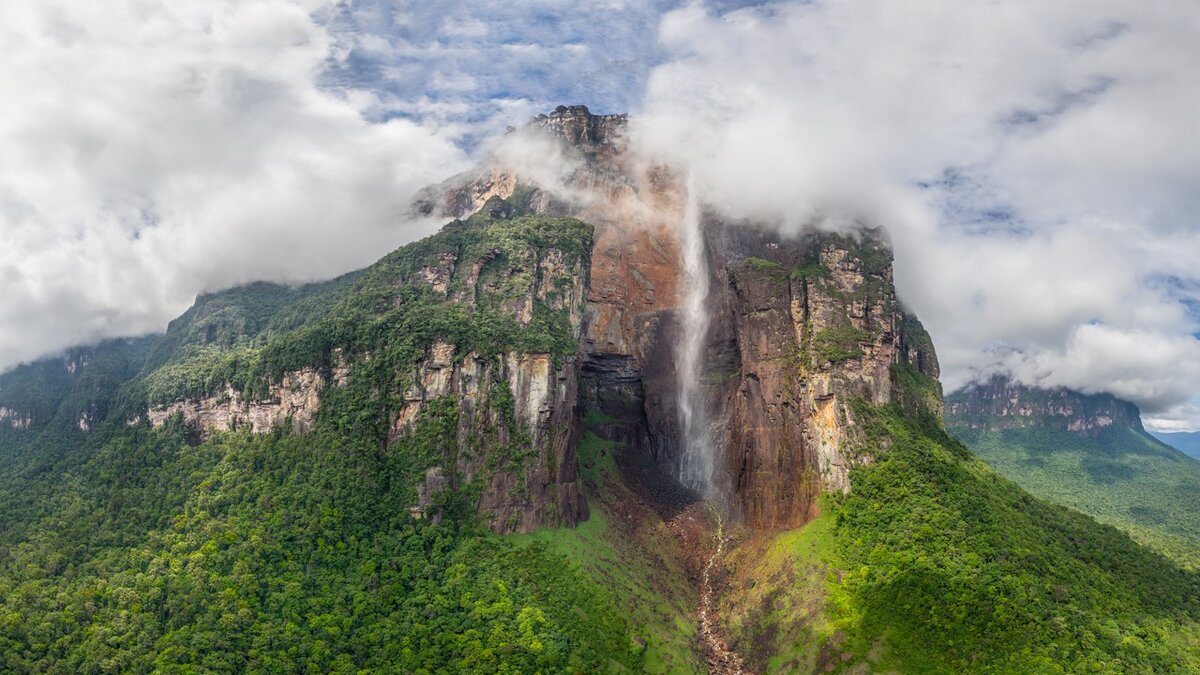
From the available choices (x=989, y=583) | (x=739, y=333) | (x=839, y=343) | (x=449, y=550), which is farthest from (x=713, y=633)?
(x=739, y=333)

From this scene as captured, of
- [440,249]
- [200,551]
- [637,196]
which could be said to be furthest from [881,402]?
[200,551]

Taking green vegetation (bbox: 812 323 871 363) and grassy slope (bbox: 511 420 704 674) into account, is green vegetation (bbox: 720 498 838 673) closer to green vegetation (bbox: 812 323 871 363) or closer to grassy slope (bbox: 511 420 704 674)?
grassy slope (bbox: 511 420 704 674)

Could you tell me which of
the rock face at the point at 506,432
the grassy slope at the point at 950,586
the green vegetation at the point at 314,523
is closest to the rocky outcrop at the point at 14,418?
the green vegetation at the point at 314,523

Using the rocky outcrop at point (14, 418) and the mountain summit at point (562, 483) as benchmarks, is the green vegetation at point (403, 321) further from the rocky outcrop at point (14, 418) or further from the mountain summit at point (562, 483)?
the rocky outcrop at point (14, 418)

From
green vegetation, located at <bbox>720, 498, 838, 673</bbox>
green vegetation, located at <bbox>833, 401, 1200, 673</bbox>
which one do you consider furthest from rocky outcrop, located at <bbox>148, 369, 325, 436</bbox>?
green vegetation, located at <bbox>833, 401, 1200, 673</bbox>

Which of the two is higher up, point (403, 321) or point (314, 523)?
point (403, 321)

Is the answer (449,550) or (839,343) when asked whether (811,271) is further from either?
(449,550)
